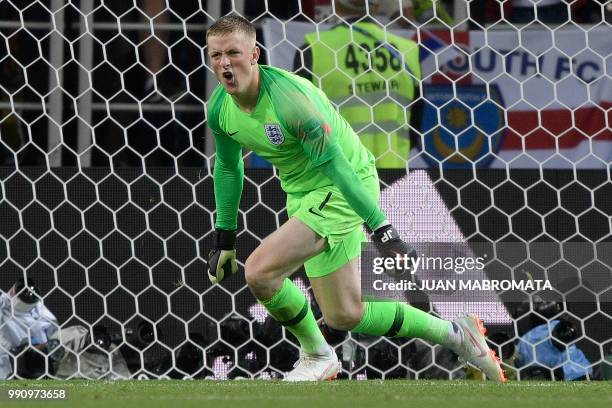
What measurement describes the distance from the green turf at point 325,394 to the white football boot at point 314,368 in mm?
272

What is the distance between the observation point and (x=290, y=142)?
209 inches

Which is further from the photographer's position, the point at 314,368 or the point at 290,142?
the point at 314,368

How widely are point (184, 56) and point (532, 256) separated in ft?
7.51

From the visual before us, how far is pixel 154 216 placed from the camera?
633 centimetres

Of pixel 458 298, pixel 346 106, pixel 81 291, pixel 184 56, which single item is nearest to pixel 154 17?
pixel 184 56

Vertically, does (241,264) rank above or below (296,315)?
below

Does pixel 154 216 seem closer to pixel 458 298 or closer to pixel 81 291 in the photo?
pixel 81 291

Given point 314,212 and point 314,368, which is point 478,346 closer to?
point 314,368

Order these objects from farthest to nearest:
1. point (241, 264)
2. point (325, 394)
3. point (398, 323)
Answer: point (241, 264)
point (398, 323)
point (325, 394)

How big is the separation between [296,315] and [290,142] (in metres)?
0.72

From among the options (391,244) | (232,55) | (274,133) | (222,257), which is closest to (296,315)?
(222,257)

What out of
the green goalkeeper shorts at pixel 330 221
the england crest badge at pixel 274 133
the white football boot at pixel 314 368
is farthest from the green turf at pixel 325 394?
the england crest badge at pixel 274 133

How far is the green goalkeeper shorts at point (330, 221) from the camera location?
5344 millimetres

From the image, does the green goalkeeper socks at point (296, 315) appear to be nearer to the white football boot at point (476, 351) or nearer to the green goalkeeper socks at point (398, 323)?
the green goalkeeper socks at point (398, 323)
